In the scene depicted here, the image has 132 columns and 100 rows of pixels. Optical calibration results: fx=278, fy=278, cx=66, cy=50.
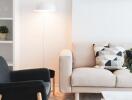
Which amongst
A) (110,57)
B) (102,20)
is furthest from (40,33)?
(110,57)

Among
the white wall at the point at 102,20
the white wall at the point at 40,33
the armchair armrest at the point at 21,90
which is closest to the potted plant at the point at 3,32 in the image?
the white wall at the point at 40,33

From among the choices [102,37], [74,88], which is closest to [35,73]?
[74,88]

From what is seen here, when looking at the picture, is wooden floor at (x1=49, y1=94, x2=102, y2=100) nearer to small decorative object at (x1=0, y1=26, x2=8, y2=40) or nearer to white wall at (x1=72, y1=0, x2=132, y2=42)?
white wall at (x1=72, y1=0, x2=132, y2=42)

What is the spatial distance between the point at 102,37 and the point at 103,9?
46cm

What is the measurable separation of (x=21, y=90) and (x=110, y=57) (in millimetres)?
1732

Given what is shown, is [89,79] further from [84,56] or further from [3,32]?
[3,32]

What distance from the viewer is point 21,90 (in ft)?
8.98

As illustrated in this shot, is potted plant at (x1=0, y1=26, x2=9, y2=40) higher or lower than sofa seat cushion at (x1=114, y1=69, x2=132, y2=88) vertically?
higher

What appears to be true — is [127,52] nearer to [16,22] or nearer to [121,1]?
[121,1]

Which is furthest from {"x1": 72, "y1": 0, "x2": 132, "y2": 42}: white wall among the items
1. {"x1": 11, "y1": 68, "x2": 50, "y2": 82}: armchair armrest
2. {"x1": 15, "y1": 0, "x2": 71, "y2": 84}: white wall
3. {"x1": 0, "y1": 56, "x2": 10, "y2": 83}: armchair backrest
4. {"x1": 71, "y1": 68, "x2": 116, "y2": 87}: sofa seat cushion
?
{"x1": 0, "y1": 56, "x2": 10, "y2": 83}: armchair backrest

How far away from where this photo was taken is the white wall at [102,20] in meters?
4.57

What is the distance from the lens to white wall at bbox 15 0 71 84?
15.3ft

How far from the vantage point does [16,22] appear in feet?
14.6

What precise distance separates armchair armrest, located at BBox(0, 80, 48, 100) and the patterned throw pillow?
5.02 feet
